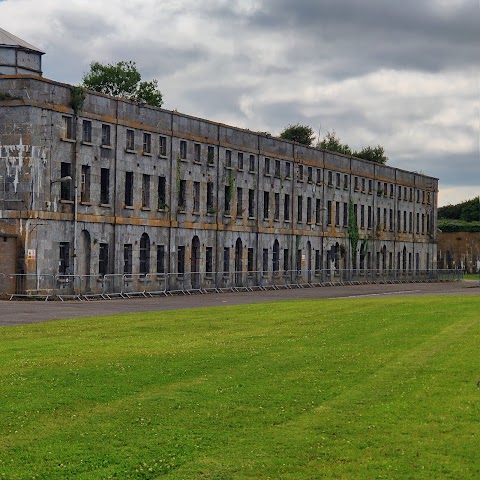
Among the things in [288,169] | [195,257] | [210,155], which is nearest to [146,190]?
[195,257]

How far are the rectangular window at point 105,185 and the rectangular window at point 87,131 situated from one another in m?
2.38

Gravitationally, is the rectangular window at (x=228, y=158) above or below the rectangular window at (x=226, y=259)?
above

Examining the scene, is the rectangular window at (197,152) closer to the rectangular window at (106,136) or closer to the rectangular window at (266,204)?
the rectangular window at (106,136)

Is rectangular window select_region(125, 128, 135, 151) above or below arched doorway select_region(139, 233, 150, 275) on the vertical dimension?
above

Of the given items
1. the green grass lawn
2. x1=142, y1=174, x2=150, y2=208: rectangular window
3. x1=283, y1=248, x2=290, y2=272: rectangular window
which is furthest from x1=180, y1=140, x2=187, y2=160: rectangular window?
the green grass lawn

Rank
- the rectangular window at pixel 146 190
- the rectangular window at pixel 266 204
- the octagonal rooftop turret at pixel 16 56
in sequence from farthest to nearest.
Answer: the rectangular window at pixel 266 204 < the rectangular window at pixel 146 190 < the octagonal rooftop turret at pixel 16 56

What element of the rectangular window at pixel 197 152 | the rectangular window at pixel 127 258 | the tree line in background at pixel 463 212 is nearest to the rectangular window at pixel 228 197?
the rectangular window at pixel 197 152

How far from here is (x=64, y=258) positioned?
Result: 56.8 m

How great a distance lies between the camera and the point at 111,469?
1159cm

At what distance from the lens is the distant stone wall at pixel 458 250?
14357 cm

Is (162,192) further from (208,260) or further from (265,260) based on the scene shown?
(265,260)

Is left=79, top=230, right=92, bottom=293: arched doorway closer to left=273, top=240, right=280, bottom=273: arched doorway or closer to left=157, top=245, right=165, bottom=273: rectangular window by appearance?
left=157, top=245, right=165, bottom=273: rectangular window

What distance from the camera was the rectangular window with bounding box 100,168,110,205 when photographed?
6078cm

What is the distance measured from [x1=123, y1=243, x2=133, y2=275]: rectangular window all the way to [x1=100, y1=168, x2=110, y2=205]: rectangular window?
3357 millimetres
